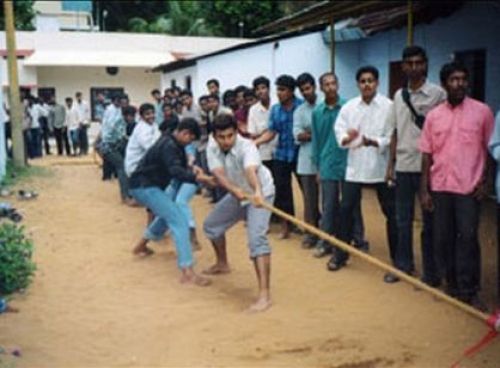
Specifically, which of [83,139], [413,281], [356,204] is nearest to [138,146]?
[356,204]

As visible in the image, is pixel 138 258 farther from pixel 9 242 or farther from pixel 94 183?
pixel 94 183

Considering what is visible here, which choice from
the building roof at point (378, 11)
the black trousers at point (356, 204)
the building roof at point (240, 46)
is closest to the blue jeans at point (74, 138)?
the building roof at point (240, 46)

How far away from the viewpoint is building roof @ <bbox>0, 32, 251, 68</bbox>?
26219 millimetres

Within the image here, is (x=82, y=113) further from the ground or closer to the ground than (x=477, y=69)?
closer to the ground

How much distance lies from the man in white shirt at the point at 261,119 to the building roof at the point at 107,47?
1810 cm

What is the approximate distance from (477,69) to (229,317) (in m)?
6.26

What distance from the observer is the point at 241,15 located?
30156 mm

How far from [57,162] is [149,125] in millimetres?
10203

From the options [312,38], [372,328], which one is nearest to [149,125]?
[372,328]

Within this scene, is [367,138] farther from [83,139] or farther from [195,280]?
[83,139]

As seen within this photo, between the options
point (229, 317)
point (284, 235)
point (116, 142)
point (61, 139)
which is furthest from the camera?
point (61, 139)

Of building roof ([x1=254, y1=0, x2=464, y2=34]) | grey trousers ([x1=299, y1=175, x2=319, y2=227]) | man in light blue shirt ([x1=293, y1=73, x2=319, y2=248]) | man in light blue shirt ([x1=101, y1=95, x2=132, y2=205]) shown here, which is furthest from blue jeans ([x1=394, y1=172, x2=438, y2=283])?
man in light blue shirt ([x1=101, y1=95, x2=132, y2=205])

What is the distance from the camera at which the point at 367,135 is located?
19.6 ft

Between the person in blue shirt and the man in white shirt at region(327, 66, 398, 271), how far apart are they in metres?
1.45
